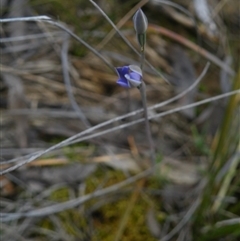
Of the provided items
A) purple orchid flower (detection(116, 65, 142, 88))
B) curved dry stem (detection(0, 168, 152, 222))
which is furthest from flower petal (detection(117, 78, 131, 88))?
curved dry stem (detection(0, 168, 152, 222))

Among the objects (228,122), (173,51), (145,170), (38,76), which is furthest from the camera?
(173,51)

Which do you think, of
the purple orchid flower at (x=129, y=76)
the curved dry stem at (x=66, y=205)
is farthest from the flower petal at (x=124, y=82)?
the curved dry stem at (x=66, y=205)

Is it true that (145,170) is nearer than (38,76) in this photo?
Yes

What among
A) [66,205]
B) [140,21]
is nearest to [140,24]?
[140,21]

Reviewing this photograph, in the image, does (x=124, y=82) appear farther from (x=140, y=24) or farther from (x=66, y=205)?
(x=66, y=205)

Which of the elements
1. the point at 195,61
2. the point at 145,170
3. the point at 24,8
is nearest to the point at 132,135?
the point at 145,170

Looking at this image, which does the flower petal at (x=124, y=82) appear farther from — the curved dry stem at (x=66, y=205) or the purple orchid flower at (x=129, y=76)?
the curved dry stem at (x=66, y=205)

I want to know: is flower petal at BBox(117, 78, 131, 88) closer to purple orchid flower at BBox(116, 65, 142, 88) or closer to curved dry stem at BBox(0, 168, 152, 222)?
purple orchid flower at BBox(116, 65, 142, 88)

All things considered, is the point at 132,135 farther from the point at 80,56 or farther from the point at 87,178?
the point at 80,56
